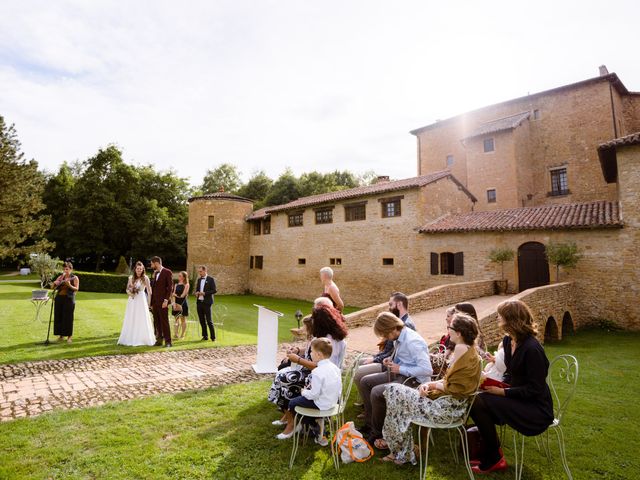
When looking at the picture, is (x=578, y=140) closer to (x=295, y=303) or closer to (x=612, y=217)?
(x=612, y=217)

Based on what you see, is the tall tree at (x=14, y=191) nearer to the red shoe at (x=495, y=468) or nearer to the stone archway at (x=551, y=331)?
the red shoe at (x=495, y=468)

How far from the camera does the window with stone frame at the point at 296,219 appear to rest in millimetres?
25797

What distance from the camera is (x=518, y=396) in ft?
11.3

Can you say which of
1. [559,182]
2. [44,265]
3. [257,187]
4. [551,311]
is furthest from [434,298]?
[257,187]

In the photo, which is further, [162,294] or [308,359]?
[162,294]

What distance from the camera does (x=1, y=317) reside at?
12023 mm

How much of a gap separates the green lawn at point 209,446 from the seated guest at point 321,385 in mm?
580

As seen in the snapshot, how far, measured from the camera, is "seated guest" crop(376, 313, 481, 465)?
3.42 m

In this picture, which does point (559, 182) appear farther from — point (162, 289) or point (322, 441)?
point (322, 441)

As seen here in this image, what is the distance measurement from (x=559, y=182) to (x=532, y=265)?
13.5m

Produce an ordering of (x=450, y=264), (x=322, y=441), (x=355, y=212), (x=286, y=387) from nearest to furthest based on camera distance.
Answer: (x=322, y=441)
(x=286, y=387)
(x=450, y=264)
(x=355, y=212)

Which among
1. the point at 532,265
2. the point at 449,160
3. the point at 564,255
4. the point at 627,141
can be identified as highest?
the point at 449,160

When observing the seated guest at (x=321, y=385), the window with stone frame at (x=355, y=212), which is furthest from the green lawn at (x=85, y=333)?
the window with stone frame at (x=355, y=212)

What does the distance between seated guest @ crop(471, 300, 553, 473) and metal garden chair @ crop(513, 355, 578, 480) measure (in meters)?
0.16
